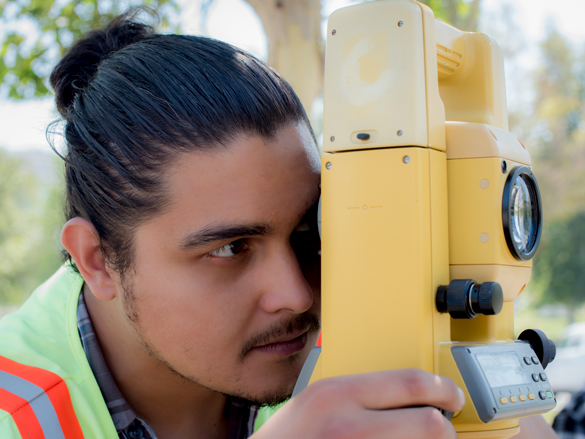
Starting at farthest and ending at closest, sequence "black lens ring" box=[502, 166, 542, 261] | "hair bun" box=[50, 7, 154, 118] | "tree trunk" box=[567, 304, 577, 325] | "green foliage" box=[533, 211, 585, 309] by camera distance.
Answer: "tree trunk" box=[567, 304, 577, 325], "green foliage" box=[533, 211, 585, 309], "hair bun" box=[50, 7, 154, 118], "black lens ring" box=[502, 166, 542, 261]

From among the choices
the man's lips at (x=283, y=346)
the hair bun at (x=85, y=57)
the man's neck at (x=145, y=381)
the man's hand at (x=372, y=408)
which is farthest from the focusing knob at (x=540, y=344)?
the hair bun at (x=85, y=57)

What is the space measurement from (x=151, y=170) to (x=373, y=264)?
66 centimetres

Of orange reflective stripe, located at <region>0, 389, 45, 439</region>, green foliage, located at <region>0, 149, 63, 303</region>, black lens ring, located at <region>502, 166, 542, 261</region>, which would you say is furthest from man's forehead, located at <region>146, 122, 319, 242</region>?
green foliage, located at <region>0, 149, 63, 303</region>

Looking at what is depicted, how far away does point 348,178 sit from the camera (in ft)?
3.35

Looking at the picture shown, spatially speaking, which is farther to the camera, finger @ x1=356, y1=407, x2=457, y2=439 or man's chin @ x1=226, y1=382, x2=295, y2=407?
man's chin @ x1=226, y1=382, x2=295, y2=407

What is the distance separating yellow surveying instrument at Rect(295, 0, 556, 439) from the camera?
97 cm

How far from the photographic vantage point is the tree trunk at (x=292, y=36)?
332cm

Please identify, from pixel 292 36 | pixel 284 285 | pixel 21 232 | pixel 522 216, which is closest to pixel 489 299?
pixel 522 216

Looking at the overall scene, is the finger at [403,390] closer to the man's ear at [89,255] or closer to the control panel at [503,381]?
the control panel at [503,381]

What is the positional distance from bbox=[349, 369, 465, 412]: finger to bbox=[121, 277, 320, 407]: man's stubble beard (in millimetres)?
409

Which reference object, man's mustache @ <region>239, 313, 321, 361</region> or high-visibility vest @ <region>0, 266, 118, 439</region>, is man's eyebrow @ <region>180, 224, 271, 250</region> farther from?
high-visibility vest @ <region>0, 266, 118, 439</region>

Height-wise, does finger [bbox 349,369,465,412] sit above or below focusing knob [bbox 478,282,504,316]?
below

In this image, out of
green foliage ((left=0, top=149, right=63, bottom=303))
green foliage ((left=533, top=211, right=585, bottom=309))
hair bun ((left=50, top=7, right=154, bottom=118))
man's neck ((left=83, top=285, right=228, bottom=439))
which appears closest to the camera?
man's neck ((left=83, top=285, right=228, bottom=439))

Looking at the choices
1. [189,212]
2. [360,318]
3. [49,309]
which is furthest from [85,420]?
[360,318]
